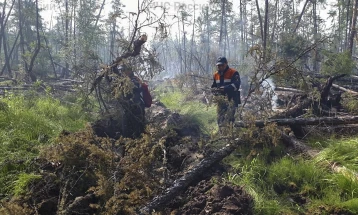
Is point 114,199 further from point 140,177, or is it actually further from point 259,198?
point 259,198

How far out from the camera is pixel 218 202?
10.0 ft

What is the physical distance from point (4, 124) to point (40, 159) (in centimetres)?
168

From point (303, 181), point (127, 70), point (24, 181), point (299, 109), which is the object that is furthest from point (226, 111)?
point (24, 181)

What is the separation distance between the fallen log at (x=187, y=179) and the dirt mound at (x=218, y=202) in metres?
0.15

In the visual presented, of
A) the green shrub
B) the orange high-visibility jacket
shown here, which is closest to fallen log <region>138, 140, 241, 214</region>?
the green shrub

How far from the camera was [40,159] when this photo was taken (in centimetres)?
374

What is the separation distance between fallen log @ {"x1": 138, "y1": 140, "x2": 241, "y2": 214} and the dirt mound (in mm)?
154

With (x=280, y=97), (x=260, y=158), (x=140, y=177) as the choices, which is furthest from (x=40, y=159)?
(x=280, y=97)

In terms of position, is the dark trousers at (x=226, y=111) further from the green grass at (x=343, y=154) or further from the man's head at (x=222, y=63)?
the green grass at (x=343, y=154)

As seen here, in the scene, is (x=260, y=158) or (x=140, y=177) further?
(x=260, y=158)

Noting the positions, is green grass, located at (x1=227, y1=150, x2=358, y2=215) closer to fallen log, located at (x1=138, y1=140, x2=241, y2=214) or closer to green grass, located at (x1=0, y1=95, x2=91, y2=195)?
fallen log, located at (x1=138, y1=140, x2=241, y2=214)

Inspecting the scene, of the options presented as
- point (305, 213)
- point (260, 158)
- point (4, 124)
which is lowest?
point (305, 213)

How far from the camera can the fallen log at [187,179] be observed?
3054mm

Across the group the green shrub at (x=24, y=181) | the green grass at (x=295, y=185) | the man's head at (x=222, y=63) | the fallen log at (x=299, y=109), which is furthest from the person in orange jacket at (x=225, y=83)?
the green shrub at (x=24, y=181)
